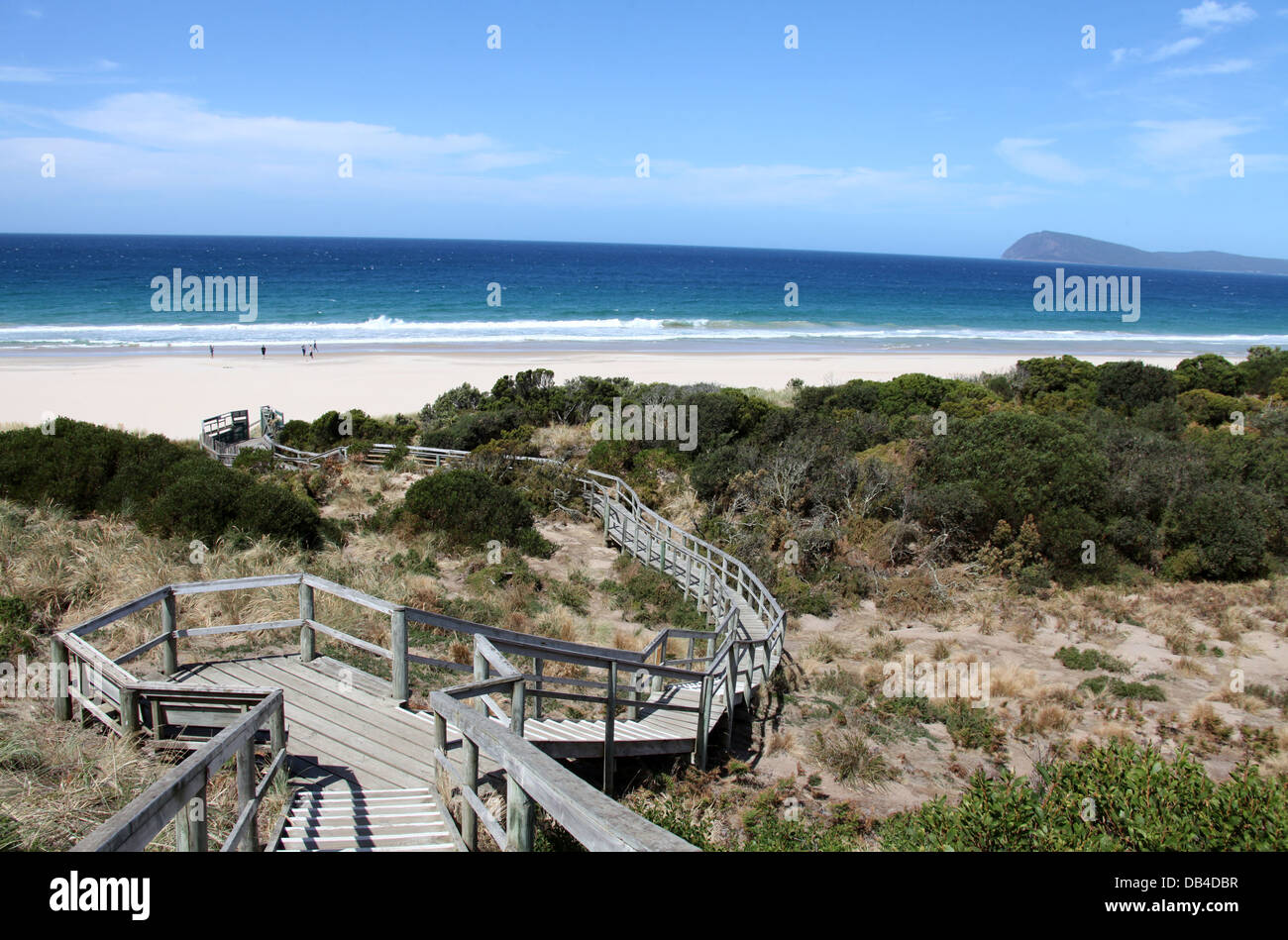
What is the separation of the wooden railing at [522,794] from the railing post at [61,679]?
126 inches

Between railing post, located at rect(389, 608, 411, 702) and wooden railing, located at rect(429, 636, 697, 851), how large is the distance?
5.02 ft

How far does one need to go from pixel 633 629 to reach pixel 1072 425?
13.1 meters

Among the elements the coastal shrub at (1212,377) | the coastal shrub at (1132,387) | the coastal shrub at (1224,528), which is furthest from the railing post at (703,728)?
the coastal shrub at (1212,377)

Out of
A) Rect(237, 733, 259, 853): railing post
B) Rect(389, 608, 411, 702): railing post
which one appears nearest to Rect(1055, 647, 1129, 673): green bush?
Rect(389, 608, 411, 702): railing post

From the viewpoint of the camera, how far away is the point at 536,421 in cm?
2617

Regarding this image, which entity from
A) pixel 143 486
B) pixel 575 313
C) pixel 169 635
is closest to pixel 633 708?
pixel 169 635

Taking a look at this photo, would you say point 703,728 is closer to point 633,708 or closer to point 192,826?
point 633,708

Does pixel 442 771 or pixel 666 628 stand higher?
pixel 442 771

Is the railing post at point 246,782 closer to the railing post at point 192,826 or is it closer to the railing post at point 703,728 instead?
the railing post at point 192,826

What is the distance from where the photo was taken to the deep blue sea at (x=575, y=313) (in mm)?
54094

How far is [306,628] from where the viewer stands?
710 centimetres

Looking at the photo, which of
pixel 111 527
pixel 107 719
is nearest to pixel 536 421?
pixel 111 527

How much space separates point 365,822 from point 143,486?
11603 mm
